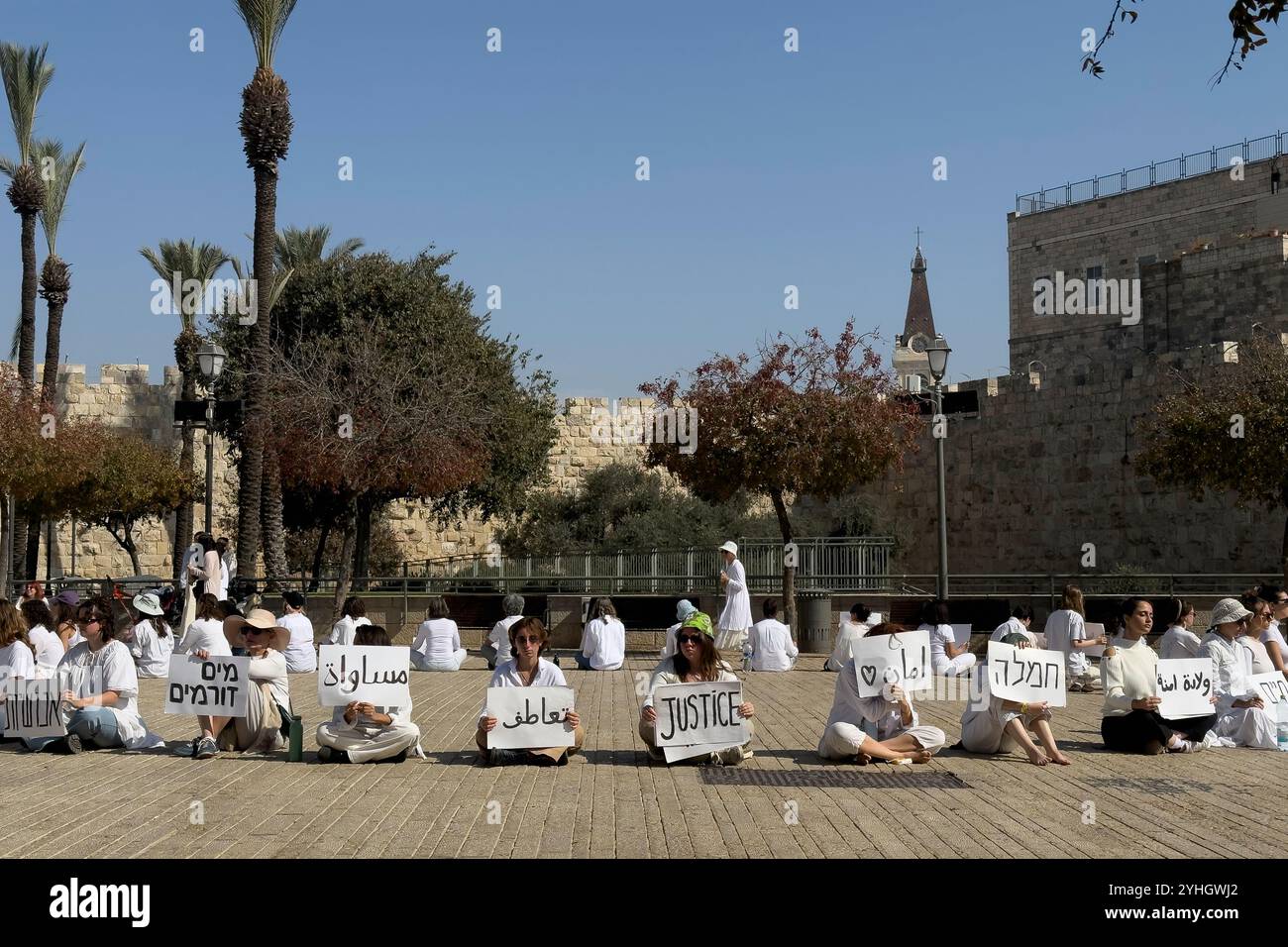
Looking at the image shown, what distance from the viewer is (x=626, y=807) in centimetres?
837

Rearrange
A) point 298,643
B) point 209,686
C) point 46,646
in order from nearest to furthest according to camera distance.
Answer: point 209,686
point 46,646
point 298,643

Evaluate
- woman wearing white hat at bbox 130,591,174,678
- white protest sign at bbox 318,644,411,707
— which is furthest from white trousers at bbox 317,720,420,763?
woman wearing white hat at bbox 130,591,174,678

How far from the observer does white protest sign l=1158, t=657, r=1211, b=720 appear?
1084 centimetres

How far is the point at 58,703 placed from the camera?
10758 millimetres

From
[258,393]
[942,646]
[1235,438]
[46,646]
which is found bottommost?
[942,646]

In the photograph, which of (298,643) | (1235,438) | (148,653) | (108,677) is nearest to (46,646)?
(108,677)

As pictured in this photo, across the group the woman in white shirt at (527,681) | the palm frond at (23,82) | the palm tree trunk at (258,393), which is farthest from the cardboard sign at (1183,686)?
the palm frond at (23,82)

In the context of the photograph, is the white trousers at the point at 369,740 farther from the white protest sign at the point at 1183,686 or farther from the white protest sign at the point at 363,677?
the white protest sign at the point at 1183,686

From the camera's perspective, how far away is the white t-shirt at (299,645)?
17.4 meters

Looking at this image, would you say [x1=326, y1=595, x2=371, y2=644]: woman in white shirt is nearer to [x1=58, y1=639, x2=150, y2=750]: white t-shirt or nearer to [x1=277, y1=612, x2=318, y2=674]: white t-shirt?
[x1=277, y1=612, x2=318, y2=674]: white t-shirt

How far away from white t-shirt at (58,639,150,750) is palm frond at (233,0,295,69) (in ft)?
59.5

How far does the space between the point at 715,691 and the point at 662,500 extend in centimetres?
3069

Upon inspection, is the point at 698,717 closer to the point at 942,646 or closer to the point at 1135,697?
the point at 1135,697

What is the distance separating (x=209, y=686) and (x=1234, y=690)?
319 inches
